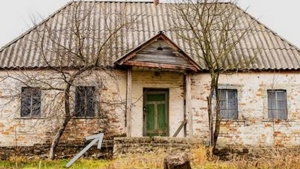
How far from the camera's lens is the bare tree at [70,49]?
16656 mm

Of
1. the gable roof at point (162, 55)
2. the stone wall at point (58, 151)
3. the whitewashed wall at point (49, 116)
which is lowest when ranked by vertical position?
the stone wall at point (58, 151)

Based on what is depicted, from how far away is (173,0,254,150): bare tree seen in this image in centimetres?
1695

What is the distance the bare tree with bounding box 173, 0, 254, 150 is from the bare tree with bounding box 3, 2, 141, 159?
231cm

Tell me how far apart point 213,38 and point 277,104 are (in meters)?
3.65

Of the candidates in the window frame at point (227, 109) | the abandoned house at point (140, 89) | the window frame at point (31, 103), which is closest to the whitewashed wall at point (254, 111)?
the abandoned house at point (140, 89)

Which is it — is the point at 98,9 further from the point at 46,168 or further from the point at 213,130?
the point at 46,168

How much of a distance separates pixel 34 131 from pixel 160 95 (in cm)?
483

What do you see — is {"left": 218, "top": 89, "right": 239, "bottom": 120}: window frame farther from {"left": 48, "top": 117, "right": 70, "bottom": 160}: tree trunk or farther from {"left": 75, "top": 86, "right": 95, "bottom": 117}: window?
{"left": 48, "top": 117, "right": 70, "bottom": 160}: tree trunk

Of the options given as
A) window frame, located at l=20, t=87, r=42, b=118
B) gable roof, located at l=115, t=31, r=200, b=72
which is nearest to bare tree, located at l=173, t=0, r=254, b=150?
gable roof, located at l=115, t=31, r=200, b=72

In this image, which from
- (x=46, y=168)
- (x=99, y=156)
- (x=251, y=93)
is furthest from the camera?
(x=251, y=93)

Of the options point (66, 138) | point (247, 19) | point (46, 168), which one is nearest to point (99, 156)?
point (66, 138)

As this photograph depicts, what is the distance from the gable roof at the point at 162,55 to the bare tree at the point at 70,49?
1.08 m

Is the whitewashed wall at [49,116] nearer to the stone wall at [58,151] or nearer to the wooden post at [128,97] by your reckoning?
the stone wall at [58,151]

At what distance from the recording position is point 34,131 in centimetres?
1788
